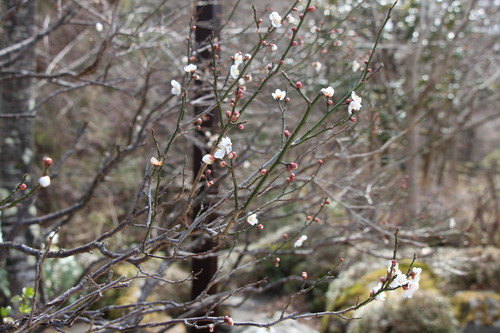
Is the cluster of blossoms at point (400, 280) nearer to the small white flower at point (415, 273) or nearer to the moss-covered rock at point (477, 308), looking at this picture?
the small white flower at point (415, 273)

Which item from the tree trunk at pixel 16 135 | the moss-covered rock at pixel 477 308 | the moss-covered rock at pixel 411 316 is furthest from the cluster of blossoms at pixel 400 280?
the moss-covered rock at pixel 477 308

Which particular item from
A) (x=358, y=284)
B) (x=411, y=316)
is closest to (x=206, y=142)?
(x=411, y=316)

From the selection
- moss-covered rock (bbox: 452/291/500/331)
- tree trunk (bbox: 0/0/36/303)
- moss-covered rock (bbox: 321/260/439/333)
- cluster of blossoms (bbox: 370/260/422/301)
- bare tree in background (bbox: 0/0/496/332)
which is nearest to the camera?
cluster of blossoms (bbox: 370/260/422/301)

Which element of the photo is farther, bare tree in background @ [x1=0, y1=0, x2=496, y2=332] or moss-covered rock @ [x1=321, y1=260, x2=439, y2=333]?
moss-covered rock @ [x1=321, y1=260, x2=439, y2=333]

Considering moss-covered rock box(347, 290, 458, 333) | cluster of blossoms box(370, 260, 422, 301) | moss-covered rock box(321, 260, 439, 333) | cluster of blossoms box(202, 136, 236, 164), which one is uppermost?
moss-covered rock box(321, 260, 439, 333)

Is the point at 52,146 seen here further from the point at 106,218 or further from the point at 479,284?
the point at 479,284

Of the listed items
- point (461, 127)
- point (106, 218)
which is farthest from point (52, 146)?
point (461, 127)

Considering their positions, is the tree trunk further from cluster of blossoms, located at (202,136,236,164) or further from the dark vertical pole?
cluster of blossoms, located at (202,136,236,164)

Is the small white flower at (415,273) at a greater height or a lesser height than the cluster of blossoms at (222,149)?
lesser

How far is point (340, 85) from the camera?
4344 millimetres

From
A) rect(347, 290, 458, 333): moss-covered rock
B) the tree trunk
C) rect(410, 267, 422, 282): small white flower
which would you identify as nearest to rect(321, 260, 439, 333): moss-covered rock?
rect(347, 290, 458, 333): moss-covered rock

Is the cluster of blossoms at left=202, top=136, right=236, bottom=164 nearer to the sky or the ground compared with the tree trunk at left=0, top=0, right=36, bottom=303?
nearer to the ground

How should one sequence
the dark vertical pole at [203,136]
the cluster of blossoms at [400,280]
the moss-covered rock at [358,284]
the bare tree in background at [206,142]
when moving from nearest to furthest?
the cluster of blossoms at [400,280], the bare tree in background at [206,142], the dark vertical pole at [203,136], the moss-covered rock at [358,284]

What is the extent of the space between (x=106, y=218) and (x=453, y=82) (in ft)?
24.5
